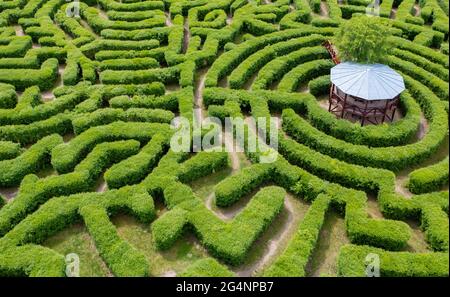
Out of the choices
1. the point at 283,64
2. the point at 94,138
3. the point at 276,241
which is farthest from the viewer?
the point at 283,64

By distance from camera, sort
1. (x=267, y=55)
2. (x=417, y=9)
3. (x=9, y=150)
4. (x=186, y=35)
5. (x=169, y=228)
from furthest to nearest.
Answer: (x=417, y=9) < (x=186, y=35) < (x=267, y=55) < (x=9, y=150) < (x=169, y=228)

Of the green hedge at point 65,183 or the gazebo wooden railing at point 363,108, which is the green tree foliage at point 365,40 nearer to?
the gazebo wooden railing at point 363,108

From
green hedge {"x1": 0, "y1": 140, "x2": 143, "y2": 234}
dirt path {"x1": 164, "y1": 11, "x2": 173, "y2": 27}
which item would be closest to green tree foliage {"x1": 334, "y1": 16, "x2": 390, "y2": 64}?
green hedge {"x1": 0, "y1": 140, "x2": 143, "y2": 234}

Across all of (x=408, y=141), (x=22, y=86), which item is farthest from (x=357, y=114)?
(x=22, y=86)

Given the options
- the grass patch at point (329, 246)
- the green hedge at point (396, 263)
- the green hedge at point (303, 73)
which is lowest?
the grass patch at point (329, 246)

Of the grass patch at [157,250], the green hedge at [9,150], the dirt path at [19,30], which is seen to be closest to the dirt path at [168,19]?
the dirt path at [19,30]

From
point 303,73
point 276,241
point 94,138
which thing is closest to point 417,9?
point 303,73

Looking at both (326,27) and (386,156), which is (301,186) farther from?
(326,27)

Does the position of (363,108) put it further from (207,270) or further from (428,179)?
(207,270)
